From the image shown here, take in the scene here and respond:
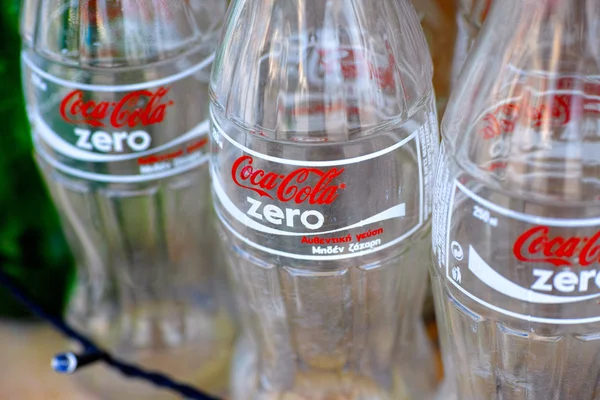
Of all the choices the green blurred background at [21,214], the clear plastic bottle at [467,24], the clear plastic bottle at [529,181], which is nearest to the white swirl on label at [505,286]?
the clear plastic bottle at [529,181]

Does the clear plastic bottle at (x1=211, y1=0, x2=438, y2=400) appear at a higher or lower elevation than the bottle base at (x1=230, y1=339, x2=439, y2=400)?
higher

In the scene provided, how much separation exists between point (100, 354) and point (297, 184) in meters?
0.30

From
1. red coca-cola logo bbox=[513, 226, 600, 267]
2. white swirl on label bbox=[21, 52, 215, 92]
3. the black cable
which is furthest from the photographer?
the black cable

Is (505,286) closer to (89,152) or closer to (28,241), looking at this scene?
(89,152)

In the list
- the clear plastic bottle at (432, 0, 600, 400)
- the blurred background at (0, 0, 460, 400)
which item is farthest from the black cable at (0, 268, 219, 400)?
the clear plastic bottle at (432, 0, 600, 400)

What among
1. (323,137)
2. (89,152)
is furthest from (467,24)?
(89,152)

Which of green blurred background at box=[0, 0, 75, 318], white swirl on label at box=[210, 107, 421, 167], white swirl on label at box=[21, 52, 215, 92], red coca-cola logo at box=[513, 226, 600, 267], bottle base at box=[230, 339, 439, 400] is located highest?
white swirl on label at box=[21, 52, 215, 92]

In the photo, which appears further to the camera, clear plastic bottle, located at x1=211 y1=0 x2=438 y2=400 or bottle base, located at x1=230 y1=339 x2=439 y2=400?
bottle base, located at x1=230 y1=339 x2=439 y2=400

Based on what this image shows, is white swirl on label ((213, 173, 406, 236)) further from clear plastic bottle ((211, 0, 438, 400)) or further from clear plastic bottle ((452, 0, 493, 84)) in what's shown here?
clear plastic bottle ((452, 0, 493, 84))

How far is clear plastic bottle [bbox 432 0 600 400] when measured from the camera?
1.45ft

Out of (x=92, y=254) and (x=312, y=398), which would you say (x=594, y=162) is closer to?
(x=312, y=398)

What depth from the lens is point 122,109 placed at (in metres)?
0.59

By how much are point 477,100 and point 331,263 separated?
15cm

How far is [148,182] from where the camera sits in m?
0.63
